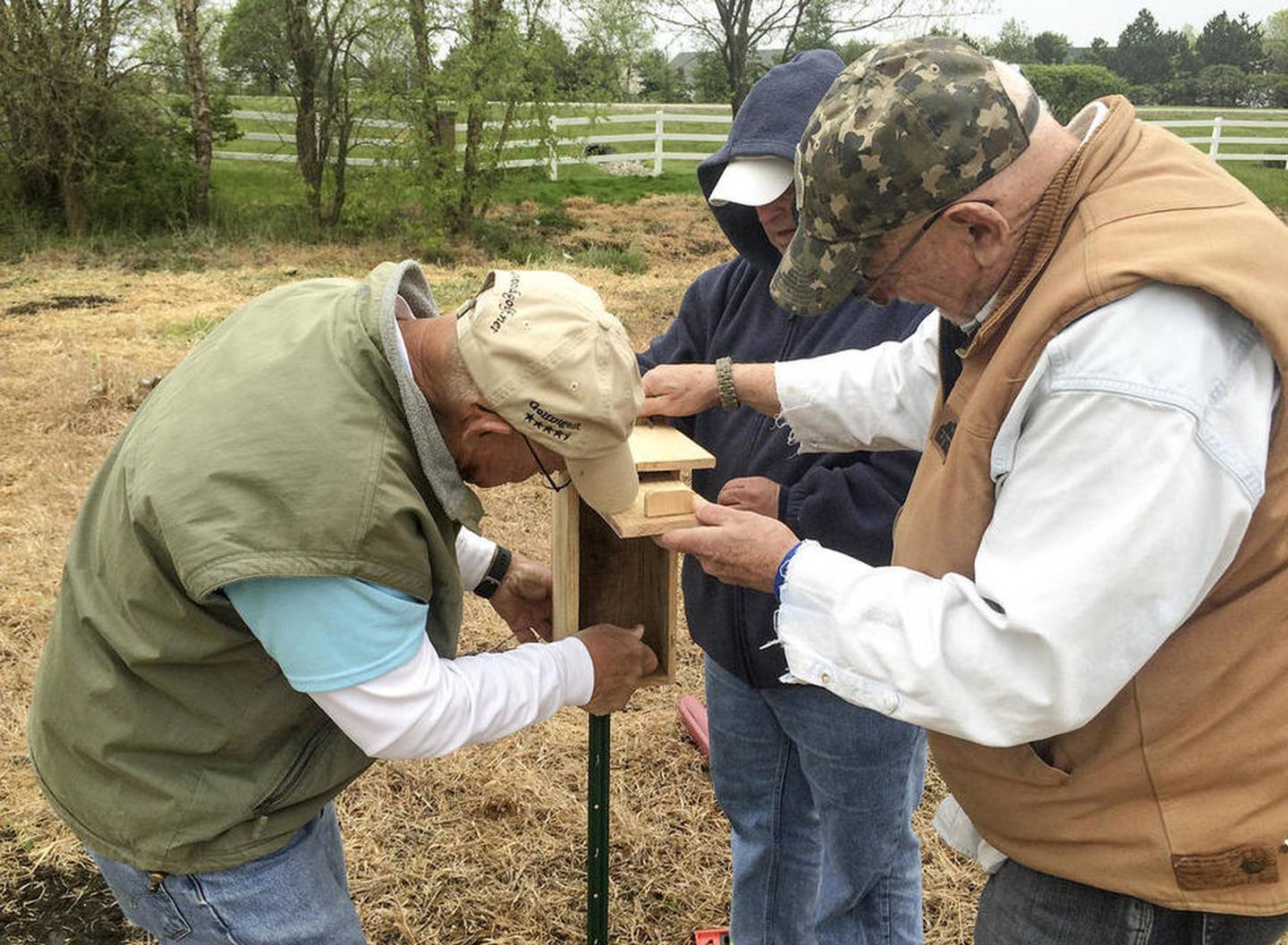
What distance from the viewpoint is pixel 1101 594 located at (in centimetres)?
132

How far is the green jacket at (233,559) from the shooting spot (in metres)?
1.48

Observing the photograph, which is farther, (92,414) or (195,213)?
(195,213)

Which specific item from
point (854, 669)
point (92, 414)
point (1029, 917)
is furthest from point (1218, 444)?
point (92, 414)

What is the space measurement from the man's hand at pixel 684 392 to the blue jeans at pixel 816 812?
692 mm

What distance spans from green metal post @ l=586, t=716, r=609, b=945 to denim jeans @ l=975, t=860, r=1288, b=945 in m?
0.97

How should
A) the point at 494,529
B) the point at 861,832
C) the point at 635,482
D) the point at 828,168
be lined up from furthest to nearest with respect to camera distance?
the point at 494,529 → the point at 861,832 → the point at 635,482 → the point at 828,168

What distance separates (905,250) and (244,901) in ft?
5.00

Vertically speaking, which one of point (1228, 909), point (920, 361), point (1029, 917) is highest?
point (920, 361)

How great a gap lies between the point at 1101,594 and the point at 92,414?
7562 millimetres

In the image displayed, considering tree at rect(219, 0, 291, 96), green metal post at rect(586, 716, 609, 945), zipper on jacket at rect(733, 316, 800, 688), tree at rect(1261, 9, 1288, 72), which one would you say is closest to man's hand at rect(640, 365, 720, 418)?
zipper on jacket at rect(733, 316, 800, 688)

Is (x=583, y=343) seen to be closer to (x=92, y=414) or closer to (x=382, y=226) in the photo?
(x=92, y=414)

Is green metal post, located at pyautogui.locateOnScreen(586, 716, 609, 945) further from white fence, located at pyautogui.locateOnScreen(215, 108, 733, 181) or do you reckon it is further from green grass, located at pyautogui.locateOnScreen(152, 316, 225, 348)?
white fence, located at pyautogui.locateOnScreen(215, 108, 733, 181)

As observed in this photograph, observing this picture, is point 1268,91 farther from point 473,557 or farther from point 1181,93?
point 473,557

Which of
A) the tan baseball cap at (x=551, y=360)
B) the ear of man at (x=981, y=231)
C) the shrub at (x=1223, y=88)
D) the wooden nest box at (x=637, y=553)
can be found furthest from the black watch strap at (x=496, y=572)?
the shrub at (x=1223, y=88)
